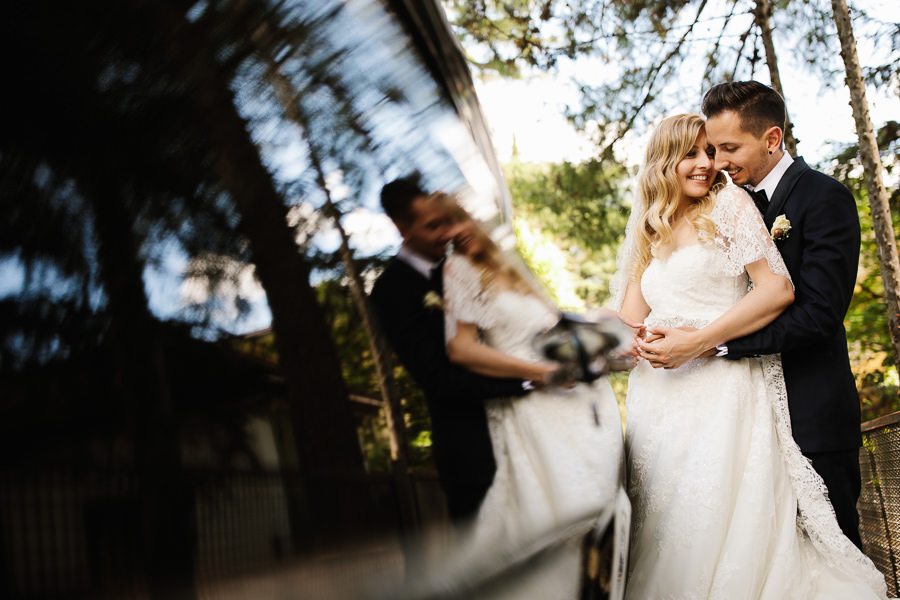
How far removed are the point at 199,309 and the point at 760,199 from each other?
2550 millimetres

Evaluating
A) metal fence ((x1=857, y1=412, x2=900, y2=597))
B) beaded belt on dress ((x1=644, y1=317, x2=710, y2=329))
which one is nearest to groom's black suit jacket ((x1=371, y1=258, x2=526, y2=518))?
beaded belt on dress ((x1=644, y1=317, x2=710, y2=329))

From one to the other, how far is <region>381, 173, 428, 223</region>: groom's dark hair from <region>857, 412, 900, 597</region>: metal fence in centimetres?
278

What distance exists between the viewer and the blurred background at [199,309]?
1.66 ft

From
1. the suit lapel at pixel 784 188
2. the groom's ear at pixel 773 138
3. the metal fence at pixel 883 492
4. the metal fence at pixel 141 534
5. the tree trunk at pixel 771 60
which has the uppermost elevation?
the tree trunk at pixel 771 60

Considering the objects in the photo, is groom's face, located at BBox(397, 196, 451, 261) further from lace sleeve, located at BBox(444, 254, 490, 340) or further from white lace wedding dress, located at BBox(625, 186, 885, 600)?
white lace wedding dress, located at BBox(625, 186, 885, 600)

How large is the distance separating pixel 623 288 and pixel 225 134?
238 centimetres

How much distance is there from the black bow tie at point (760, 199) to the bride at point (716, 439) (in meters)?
0.14

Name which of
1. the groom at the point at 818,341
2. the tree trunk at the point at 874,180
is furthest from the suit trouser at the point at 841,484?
the tree trunk at the point at 874,180

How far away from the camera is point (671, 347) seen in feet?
7.71

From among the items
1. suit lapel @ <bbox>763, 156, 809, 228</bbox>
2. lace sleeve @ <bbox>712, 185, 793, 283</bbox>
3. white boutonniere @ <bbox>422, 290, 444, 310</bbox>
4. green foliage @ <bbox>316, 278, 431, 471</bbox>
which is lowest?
green foliage @ <bbox>316, 278, 431, 471</bbox>

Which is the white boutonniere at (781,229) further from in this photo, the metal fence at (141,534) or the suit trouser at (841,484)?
the metal fence at (141,534)

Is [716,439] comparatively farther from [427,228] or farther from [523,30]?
[523,30]

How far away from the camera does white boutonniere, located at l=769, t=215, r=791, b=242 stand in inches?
97.8

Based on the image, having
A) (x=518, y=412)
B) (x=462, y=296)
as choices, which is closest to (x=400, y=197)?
(x=462, y=296)
